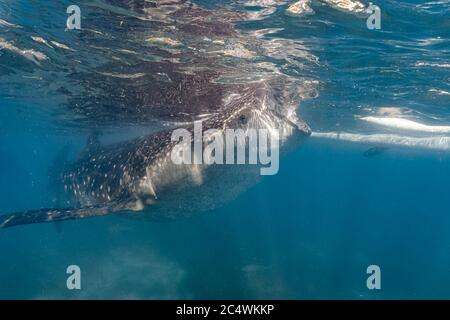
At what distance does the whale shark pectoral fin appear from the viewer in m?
7.16

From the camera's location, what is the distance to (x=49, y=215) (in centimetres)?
733

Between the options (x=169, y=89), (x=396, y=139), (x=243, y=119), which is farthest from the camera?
(x=396, y=139)

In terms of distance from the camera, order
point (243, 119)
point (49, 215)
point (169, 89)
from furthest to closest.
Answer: point (169, 89) < point (243, 119) < point (49, 215)

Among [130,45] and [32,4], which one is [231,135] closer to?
[130,45]

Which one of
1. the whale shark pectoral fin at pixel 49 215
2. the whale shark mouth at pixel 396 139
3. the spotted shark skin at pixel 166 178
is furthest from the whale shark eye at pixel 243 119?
the whale shark mouth at pixel 396 139

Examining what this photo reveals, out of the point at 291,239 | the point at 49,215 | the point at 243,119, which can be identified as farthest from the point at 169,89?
the point at 291,239

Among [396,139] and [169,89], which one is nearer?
[169,89]

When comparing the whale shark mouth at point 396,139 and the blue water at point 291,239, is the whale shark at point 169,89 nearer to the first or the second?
the blue water at point 291,239

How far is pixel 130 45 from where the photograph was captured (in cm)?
976

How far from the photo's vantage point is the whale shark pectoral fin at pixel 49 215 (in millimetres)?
7155

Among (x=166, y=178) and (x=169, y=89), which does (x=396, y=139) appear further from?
(x=166, y=178)

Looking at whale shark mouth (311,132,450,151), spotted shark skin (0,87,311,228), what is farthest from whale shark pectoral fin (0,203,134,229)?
whale shark mouth (311,132,450,151)

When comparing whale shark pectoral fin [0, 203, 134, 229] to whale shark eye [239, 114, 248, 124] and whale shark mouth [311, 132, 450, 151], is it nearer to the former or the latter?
whale shark eye [239, 114, 248, 124]

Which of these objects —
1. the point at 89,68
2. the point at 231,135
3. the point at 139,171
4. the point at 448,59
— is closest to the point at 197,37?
the point at 231,135
